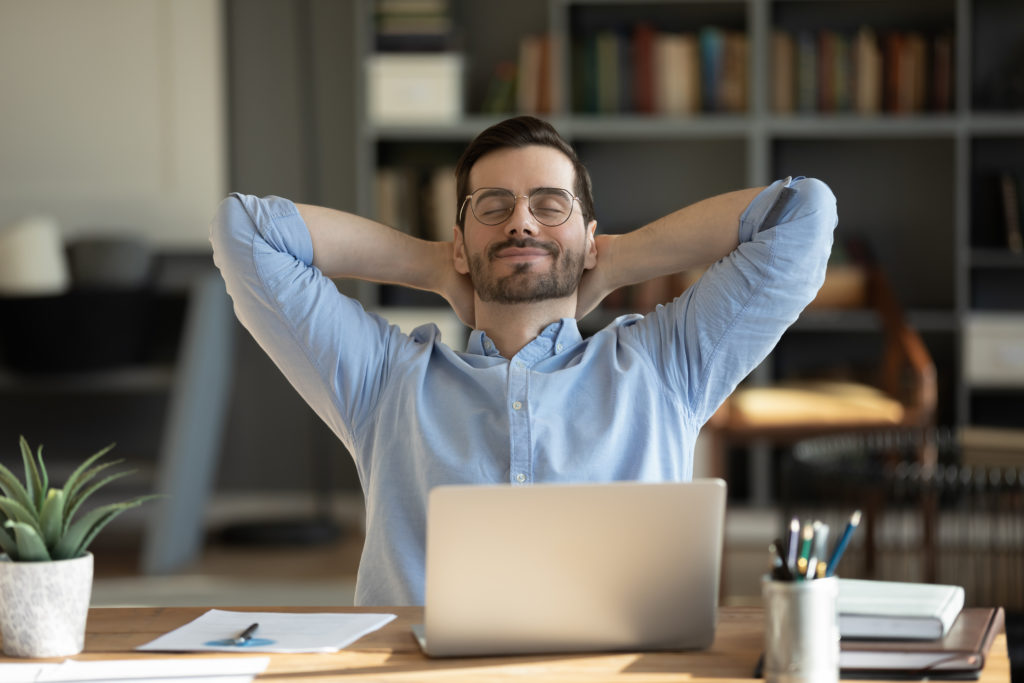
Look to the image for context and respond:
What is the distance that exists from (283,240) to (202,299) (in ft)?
7.58

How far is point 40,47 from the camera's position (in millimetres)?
4406

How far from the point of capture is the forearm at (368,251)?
169 centimetres

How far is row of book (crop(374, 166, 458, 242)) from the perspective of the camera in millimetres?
4238

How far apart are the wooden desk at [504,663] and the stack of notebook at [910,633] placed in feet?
0.08

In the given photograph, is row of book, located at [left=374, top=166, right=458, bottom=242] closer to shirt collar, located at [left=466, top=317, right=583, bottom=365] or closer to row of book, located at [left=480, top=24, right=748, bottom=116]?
row of book, located at [left=480, top=24, right=748, bottom=116]

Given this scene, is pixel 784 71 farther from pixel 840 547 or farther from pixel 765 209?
pixel 840 547

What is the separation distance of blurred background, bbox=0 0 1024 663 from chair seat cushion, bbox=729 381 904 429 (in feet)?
0.42

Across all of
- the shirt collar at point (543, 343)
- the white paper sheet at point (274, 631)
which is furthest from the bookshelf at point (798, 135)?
the white paper sheet at point (274, 631)

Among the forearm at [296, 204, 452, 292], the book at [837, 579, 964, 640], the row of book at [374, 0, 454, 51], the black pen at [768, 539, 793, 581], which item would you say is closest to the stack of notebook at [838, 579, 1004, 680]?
the book at [837, 579, 964, 640]

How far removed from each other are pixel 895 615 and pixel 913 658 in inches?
1.8

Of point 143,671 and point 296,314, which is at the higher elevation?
point 296,314

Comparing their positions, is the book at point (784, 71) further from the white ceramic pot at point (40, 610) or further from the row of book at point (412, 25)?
the white ceramic pot at point (40, 610)

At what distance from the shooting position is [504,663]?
3.63ft

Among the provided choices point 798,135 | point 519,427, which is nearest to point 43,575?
point 519,427
